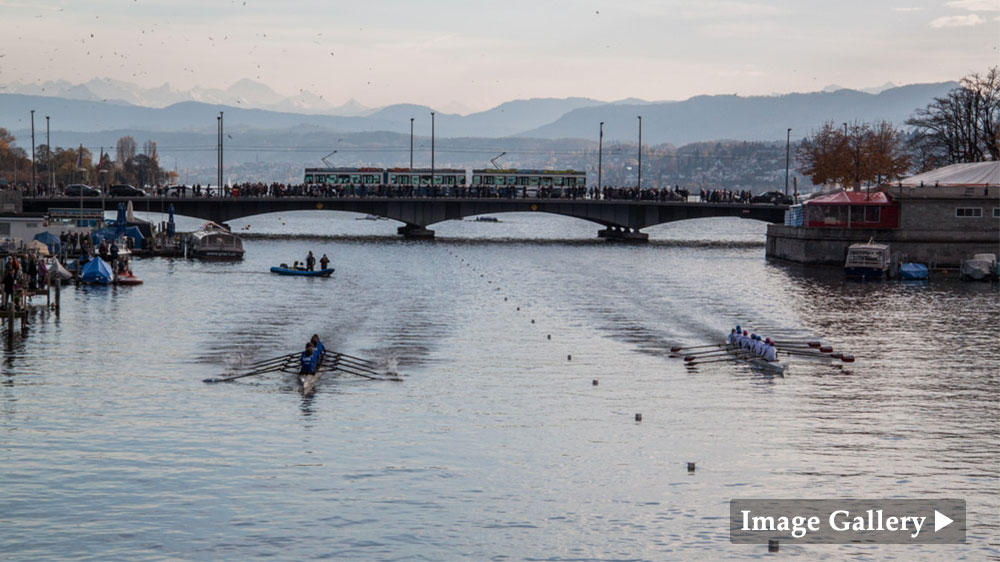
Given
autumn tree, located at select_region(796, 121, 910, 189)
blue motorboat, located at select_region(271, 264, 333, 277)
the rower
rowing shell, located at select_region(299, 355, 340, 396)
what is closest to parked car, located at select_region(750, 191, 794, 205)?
autumn tree, located at select_region(796, 121, 910, 189)

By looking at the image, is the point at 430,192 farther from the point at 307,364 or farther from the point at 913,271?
the point at 307,364

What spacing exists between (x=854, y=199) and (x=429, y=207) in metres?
68.9

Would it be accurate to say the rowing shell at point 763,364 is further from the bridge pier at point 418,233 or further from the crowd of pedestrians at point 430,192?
the bridge pier at point 418,233

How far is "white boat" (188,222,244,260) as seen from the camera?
132625mm

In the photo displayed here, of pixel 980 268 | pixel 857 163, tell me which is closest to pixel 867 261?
pixel 980 268

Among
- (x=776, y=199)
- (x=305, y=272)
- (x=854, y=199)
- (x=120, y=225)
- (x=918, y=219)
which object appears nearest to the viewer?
(x=305, y=272)

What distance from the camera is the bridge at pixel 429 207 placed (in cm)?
16662

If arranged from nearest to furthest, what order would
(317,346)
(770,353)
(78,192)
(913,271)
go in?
(317,346) < (770,353) < (913,271) < (78,192)

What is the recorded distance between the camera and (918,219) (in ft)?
401

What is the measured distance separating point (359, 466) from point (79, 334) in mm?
35507

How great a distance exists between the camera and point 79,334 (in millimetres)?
67938

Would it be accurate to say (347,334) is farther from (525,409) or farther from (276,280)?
(276,280)

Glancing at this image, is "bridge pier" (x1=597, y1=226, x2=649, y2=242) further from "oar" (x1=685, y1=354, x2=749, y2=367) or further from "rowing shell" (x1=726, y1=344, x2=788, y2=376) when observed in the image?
"rowing shell" (x1=726, y1=344, x2=788, y2=376)

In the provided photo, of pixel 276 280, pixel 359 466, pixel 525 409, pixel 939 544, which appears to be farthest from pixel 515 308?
pixel 939 544
